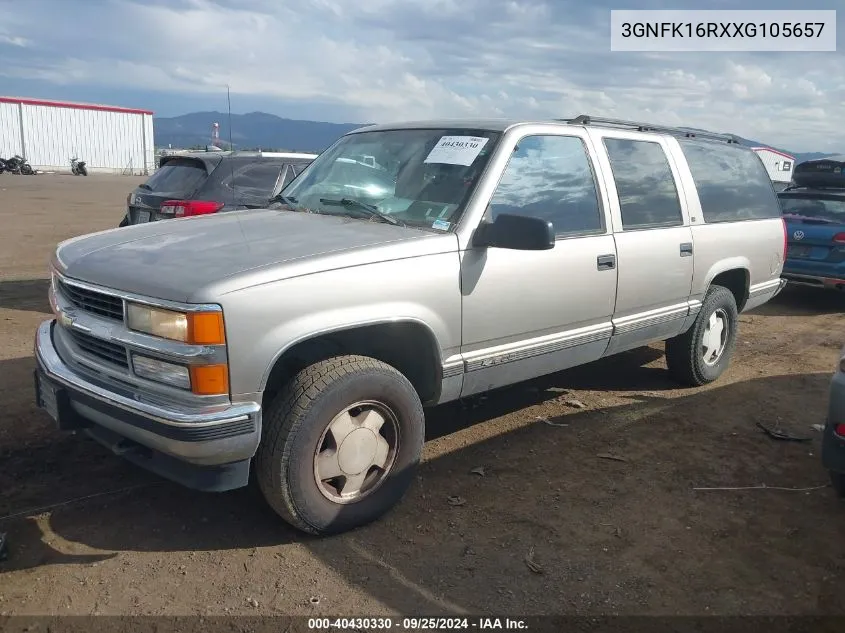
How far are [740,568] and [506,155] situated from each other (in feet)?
7.66

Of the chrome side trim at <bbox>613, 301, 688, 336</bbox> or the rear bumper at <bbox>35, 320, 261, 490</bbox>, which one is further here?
the chrome side trim at <bbox>613, 301, 688, 336</bbox>

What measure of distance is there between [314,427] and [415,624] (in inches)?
35.2

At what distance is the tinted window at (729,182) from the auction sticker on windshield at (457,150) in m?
2.16

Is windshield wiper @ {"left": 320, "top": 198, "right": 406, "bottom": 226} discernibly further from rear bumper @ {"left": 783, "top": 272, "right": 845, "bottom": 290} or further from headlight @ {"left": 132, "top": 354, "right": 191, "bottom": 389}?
rear bumper @ {"left": 783, "top": 272, "right": 845, "bottom": 290}

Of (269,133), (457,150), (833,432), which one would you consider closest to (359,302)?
(457,150)

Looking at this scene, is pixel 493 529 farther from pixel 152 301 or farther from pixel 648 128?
pixel 648 128

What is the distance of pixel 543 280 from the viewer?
3902 mm

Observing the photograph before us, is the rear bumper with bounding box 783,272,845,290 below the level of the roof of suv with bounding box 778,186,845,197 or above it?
below

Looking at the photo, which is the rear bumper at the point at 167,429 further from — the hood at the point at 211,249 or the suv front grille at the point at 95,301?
the hood at the point at 211,249

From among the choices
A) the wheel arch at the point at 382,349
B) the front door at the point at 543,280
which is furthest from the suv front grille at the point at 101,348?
the front door at the point at 543,280

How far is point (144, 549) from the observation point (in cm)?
317

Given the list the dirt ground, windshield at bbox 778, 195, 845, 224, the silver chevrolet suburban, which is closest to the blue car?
windshield at bbox 778, 195, 845, 224

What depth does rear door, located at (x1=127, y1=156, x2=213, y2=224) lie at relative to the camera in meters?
7.31

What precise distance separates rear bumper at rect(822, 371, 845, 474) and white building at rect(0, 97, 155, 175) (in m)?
49.5
